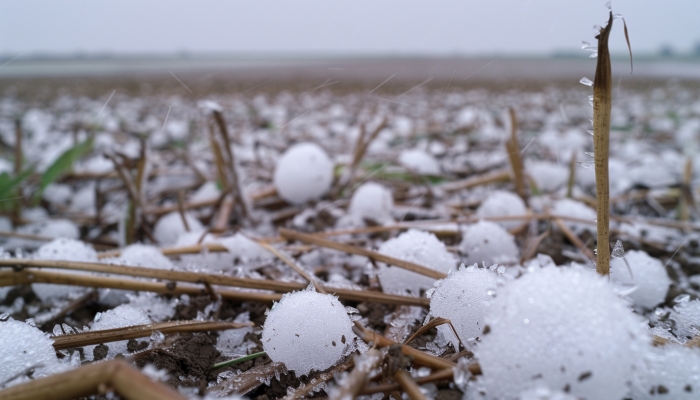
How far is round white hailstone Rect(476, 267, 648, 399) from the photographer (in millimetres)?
336

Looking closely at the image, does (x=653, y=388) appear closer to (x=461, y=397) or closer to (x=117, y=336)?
(x=461, y=397)

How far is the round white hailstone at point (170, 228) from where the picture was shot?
1.01 m

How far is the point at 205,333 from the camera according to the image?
1.90 ft

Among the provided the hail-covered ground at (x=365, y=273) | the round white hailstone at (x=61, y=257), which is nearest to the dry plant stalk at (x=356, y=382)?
the hail-covered ground at (x=365, y=273)

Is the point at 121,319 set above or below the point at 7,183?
below

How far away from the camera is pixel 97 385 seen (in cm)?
31

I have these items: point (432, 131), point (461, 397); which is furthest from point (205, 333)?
point (432, 131)

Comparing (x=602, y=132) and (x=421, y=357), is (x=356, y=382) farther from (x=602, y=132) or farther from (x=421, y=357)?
(x=602, y=132)

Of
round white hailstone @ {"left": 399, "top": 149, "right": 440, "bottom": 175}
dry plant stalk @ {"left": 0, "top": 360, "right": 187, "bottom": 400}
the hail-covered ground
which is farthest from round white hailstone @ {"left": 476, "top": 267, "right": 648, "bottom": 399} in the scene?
round white hailstone @ {"left": 399, "top": 149, "right": 440, "bottom": 175}

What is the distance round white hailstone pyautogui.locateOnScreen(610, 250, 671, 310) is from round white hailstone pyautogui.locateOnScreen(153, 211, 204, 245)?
82cm

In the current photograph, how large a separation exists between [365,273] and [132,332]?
1.19 feet

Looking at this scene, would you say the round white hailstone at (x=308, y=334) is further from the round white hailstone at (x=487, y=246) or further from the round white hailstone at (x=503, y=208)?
the round white hailstone at (x=503, y=208)

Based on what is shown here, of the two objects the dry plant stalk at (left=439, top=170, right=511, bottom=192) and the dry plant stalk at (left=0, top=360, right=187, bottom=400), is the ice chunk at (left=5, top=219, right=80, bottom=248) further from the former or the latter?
the dry plant stalk at (left=439, top=170, right=511, bottom=192)

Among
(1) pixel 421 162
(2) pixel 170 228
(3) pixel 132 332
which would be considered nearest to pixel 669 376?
(3) pixel 132 332
